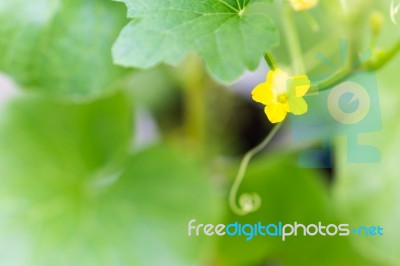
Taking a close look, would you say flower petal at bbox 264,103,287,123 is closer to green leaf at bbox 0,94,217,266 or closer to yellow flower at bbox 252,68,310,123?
yellow flower at bbox 252,68,310,123

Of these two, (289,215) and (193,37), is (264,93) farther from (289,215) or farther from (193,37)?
(289,215)

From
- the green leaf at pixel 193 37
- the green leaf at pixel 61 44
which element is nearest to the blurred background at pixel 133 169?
the green leaf at pixel 61 44

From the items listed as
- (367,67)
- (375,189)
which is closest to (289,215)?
(375,189)

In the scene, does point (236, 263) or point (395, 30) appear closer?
point (395, 30)

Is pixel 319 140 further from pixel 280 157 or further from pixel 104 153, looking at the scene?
pixel 104 153

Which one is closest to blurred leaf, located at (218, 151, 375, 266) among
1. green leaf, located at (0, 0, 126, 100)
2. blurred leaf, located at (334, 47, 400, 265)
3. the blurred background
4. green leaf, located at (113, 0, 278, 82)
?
the blurred background

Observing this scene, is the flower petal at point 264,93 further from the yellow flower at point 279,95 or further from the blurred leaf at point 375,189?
the blurred leaf at point 375,189

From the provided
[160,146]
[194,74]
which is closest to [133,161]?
[160,146]
